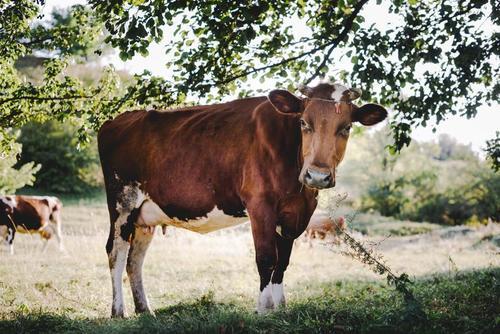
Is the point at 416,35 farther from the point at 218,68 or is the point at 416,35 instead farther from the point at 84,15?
the point at 84,15

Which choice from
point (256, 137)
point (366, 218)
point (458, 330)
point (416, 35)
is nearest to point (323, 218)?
point (416, 35)

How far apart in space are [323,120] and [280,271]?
1849 mm

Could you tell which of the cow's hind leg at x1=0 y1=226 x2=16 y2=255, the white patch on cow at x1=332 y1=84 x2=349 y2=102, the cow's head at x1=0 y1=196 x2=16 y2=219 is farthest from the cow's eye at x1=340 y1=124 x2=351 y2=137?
the cow's head at x1=0 y1=196 x2=16 y2=219

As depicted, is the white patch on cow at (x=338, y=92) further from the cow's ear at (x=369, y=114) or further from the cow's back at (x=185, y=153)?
the cow's back at (x=185, y=153)

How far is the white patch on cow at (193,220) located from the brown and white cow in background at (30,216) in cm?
979

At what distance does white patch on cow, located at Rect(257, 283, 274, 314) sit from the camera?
5364 millimetres

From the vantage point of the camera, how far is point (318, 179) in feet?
15.6

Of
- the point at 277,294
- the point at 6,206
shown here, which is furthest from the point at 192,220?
the point at 6,206

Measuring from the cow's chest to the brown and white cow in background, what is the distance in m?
9.78

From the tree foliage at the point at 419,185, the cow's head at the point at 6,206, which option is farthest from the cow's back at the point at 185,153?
the tree foliage at the point at 419,185

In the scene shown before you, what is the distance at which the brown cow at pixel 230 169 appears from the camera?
526 cm

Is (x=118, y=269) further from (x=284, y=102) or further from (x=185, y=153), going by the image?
(x=284, y=102)

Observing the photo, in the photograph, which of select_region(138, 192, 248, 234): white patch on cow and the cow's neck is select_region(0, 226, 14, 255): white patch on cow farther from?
the cow's neck

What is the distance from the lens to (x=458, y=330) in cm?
401
